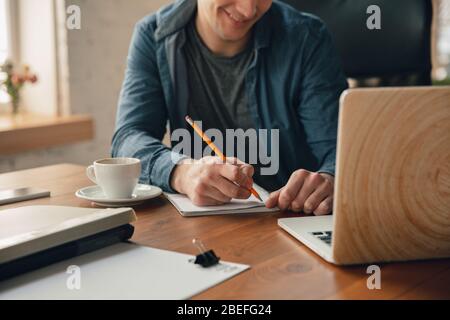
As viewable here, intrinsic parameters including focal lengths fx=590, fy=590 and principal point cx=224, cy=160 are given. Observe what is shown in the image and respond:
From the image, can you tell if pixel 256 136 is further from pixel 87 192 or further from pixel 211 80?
pixel 87 192

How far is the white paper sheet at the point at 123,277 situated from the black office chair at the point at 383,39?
103cm

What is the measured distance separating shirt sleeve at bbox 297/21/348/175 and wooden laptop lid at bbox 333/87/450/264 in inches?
26.0

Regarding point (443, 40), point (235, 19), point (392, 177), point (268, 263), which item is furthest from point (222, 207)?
point (443, 40)

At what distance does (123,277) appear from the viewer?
2.39 ft

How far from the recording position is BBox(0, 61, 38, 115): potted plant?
8.27ft

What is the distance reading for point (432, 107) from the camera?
73 centimetres

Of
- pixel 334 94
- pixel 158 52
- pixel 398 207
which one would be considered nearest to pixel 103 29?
pixel 158 52

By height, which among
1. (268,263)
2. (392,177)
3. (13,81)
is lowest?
(268,263)

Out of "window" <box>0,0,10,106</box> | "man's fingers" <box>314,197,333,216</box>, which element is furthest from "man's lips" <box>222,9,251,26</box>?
"window" <box>0,0,10,106</box>

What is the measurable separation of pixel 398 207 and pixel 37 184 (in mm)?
806

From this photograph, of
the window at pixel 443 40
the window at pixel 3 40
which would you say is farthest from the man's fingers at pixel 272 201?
the window at pixel 443 40

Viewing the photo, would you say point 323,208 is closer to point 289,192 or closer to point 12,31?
point 289,192

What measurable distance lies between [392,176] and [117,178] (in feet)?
1.75

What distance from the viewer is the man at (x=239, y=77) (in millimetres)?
1462
